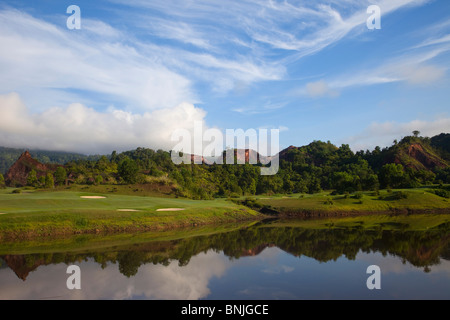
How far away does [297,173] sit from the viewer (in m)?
156

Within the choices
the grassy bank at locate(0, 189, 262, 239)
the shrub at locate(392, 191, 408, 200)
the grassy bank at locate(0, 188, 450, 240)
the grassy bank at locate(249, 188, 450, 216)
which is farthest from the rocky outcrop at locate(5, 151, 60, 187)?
the shrub at locate(392, 191, 408, 200)

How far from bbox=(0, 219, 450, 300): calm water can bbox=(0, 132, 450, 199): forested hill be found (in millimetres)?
56625

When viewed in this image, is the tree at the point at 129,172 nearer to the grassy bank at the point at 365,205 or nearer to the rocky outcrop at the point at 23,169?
the grassy bank at the point at 365,205

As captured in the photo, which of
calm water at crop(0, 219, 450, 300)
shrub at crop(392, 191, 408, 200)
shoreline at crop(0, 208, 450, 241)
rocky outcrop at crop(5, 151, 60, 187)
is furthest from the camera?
rocky outcrop at crop(5, 151, 60, 187)

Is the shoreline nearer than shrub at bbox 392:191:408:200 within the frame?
Yes

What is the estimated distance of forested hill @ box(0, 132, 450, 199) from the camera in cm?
9159

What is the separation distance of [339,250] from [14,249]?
90.9 feet

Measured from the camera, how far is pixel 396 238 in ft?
106

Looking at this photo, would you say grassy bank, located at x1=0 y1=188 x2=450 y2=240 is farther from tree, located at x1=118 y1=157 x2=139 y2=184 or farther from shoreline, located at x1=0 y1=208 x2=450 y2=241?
tree, located at x1=118 y1=157 x2=139 y2=184

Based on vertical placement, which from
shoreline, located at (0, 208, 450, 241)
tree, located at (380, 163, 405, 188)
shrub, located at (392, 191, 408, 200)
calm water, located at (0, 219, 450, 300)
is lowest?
shoreline, located at (0, 208, 450, 241)

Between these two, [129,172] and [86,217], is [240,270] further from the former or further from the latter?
[129,172]

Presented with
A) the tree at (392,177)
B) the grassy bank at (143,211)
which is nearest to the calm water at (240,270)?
the grassy bank at (143,211)
